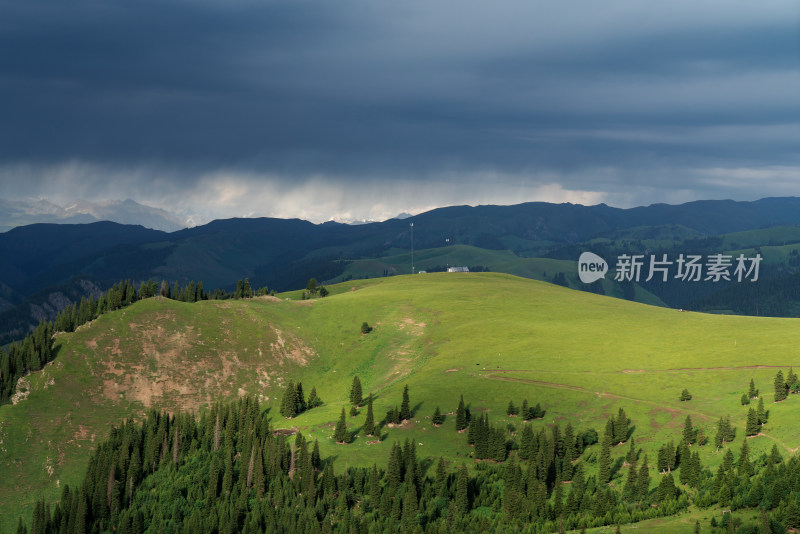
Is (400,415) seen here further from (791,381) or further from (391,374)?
(791,381)

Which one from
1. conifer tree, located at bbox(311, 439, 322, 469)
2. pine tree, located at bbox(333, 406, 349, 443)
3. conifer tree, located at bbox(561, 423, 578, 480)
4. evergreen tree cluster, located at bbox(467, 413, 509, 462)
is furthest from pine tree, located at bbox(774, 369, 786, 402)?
conifer tree, located at bbox(311, 439, 322, 469)

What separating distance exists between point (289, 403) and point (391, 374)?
29814 mm

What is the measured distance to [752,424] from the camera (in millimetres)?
105375

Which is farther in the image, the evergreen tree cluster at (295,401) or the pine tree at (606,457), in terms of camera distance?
the evergreen tree cluster at (295,401)

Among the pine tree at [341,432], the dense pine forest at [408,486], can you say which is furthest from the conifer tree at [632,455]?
the pine tree at [341,432]

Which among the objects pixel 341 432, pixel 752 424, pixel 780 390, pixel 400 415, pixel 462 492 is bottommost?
pixel 462 492

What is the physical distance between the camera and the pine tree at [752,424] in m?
105

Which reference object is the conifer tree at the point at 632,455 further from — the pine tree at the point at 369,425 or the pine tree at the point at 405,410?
the pine tree at the point at 369,425

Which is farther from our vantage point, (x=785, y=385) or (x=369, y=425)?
(x=369, y=425)

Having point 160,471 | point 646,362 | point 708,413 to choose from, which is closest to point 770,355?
point 646,362

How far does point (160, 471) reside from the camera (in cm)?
13238

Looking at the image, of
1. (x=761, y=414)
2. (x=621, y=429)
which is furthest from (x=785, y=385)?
(x=621, y=429)

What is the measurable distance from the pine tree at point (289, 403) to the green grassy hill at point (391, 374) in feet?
11.9

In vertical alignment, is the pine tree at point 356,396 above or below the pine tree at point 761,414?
below
